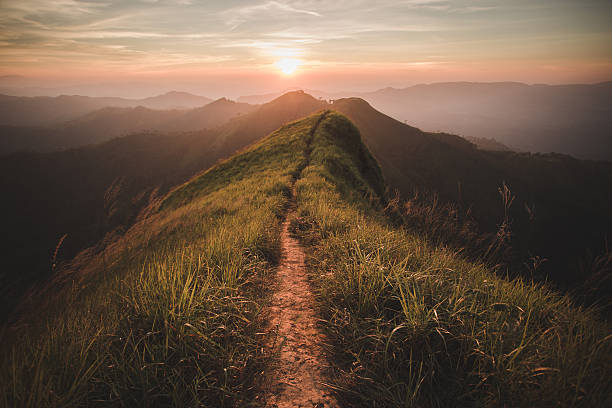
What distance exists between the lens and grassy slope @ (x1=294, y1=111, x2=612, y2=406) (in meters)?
1.82

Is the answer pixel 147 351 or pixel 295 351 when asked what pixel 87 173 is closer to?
pixel 147 351

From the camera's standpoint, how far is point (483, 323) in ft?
7.02

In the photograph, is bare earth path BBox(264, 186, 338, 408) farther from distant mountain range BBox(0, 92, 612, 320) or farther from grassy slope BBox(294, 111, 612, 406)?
distant mountain range BBox(0, 92, 612, 320)

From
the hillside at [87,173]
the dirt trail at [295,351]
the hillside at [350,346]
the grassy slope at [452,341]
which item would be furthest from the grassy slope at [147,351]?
the hillside at [87,173]

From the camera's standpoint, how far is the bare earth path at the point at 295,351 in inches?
79.7

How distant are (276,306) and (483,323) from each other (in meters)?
2.18

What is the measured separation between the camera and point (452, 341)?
85.8 inches

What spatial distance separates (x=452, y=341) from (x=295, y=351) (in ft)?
4.74

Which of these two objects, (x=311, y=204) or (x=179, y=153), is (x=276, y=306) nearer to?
(x=311, y=204)

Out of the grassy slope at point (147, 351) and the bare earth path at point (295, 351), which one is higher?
the grassy slope at point (147, 351)

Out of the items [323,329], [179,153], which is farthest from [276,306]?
[179,153]

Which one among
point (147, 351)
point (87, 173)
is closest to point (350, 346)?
point (147, 351)

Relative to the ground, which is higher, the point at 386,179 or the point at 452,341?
the point at 452,341

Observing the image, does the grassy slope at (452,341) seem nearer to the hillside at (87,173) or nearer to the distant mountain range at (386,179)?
the distant mountain range at (386,179)
